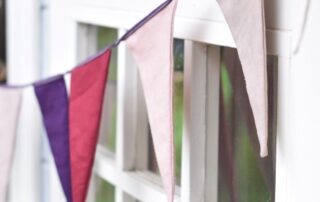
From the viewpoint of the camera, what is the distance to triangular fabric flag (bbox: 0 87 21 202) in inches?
51.6

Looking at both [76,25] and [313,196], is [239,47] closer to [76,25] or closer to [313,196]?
[313,196]

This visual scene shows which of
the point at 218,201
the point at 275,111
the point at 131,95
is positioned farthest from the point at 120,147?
the point at 275,111

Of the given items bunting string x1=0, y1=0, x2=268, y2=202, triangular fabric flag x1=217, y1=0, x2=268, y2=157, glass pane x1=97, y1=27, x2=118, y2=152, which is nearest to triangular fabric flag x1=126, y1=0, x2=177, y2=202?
bunting string x1=0, y1=0, x2=268, y2=202

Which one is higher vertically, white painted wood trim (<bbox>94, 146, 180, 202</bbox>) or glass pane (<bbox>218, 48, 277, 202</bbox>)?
glass pane (<bbox>218, 48, 277, 202</bbox>)

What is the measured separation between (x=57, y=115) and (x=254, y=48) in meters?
0.54

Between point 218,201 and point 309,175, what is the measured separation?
263 millimetres

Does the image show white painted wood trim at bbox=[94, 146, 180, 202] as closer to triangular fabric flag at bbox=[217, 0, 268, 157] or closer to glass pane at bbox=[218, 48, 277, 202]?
Result: glass pane at bbox=[218, 48, 277, 202]

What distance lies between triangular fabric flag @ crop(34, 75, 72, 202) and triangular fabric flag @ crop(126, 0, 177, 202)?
1.07 feet

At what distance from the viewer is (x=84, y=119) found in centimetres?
113

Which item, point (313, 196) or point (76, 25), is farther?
point (76, 25)

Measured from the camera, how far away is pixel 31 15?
1.56 meters

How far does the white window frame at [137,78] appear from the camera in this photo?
81cm

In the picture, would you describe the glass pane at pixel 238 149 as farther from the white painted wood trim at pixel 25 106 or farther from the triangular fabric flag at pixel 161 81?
the white painted wood trim at pixel 25 106

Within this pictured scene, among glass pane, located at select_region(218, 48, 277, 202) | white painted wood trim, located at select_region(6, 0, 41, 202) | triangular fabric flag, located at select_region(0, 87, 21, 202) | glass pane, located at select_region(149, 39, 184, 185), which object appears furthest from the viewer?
white painted wood trim, located at select_region(6, 0, 41, 202)
